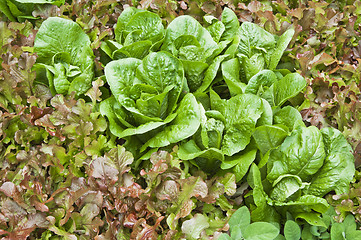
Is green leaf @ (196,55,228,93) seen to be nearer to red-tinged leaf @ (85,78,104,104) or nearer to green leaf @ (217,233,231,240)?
red-tinged leaf @ (85,78,104,104)

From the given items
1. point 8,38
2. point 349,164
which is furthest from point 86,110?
point 349,164

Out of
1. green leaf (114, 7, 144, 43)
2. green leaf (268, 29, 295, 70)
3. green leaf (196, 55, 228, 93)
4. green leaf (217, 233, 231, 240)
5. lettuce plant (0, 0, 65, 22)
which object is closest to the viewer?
green leaf (217, 233, 231, 240)

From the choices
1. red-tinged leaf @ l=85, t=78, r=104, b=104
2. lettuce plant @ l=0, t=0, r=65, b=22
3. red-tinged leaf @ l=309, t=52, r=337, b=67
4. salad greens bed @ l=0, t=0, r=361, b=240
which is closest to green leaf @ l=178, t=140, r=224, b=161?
salad greens bed @ l=0, t=0, r=361, b=240

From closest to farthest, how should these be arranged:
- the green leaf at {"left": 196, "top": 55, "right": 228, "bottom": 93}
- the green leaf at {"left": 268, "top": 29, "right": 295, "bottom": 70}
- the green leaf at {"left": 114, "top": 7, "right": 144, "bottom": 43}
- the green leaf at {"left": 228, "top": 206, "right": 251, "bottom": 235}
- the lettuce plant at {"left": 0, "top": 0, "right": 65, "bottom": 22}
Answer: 1. the green leaf at {"left": 228, "top": 206, "right": 251, "bottom": 235}
2. the green leaf at {"left": 196, "top": 55, "right": 228, "bottom": 93}
3. the green leaf at {"left": 268, "top": 29, "right": 295, "bottom": 70}
4. the green leaf at {"left": 114, "top": 7, "right": 144, "bottom": 43}
5. the lettuce plant at {"left": 0, "top": 0, "right": 65, "bottom": 22}

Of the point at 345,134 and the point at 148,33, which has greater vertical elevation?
the point at 148,33

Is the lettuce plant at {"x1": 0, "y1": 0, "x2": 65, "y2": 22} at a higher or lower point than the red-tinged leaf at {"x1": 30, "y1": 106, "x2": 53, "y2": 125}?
higher

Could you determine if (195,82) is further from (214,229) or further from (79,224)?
(79,224)

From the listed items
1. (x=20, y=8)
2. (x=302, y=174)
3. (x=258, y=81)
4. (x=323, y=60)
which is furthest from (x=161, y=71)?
(x=20, y=8)

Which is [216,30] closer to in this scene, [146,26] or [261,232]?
[146,26]
